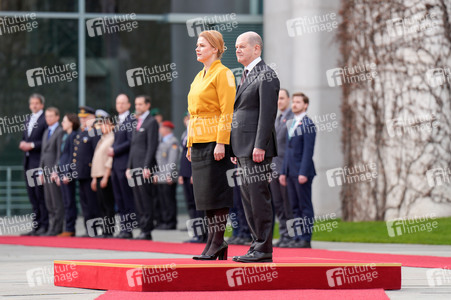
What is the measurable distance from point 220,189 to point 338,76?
32.3ft

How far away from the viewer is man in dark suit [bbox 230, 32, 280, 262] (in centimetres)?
707

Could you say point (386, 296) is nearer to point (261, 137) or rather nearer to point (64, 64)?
point (261, 137)

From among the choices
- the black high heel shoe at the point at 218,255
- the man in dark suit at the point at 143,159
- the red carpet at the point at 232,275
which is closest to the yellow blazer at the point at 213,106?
the black high heel shoe at the point at 218,255

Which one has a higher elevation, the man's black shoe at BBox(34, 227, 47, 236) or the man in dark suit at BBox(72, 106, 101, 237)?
the man in dark suit at BBox(72, 106, 101, 237)

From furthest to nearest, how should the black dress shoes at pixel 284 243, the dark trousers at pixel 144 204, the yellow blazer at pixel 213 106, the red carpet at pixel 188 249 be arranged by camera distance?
1. the dark trousers at pixel 144 204
2. the black dress shoes at pixel 284 243
3. the red carpet at pixel 188 249
4. the yellow blazer at pixel 213 106

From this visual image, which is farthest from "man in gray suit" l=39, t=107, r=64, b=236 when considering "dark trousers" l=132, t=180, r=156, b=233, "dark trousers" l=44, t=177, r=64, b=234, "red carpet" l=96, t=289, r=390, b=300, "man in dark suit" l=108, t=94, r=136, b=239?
"red carpet" l=96, t=289, r=390, b=300

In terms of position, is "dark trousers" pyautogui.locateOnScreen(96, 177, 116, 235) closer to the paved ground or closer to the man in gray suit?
the man in gray suit

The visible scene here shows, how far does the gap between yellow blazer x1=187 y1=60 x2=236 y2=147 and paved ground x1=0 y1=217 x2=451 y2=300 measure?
1420 mm

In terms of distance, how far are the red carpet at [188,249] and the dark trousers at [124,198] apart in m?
0.42

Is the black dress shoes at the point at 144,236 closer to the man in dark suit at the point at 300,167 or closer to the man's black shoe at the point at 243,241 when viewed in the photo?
the man's black shoe at the point at 243,241

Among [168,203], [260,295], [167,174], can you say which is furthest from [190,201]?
[260,295]

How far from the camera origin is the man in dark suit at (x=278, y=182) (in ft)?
37.9

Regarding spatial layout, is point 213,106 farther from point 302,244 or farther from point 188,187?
point 188,187

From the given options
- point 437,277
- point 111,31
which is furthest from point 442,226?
point 111,31
